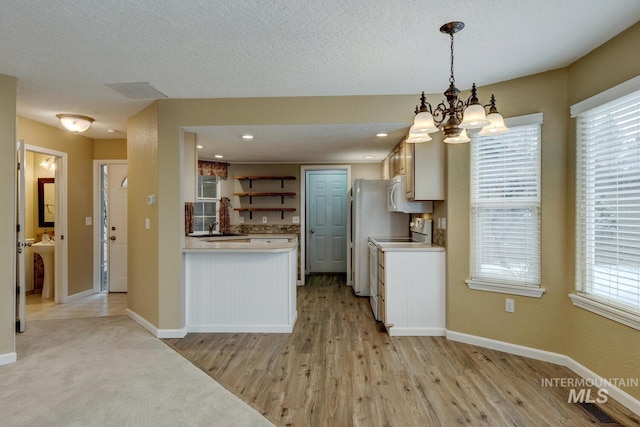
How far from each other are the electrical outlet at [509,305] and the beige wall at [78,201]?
5.48 metres

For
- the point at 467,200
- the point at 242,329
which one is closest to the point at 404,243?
the point at 467,200

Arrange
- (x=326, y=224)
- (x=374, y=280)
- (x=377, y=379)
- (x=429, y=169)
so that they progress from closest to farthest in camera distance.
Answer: (x=377, y=379) < (x=429, y=169) < (x=374, y=280) < (x=326, y=224)

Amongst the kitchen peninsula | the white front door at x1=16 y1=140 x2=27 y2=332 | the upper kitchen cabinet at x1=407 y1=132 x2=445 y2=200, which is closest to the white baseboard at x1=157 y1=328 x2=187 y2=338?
the kitchen peninsula

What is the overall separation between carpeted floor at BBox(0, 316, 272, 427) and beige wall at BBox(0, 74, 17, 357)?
337 mm

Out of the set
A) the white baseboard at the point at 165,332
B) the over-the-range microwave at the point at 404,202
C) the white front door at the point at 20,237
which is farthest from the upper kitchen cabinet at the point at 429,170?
the white front door at the point at 20,237

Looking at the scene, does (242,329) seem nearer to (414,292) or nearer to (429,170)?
(414,292)

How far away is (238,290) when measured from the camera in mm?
3660

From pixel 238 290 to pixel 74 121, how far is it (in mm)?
2717

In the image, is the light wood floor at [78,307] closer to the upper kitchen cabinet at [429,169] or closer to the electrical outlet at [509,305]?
the upper kitchen cabinet at [429,169]

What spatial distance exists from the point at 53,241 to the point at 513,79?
6.25m

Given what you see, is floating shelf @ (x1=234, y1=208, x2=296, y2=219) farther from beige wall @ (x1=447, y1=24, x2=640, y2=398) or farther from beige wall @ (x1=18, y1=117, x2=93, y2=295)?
beige wall @ (x1=447, y1=24, x2=640, y2=398)

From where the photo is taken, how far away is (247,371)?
274 centimetres

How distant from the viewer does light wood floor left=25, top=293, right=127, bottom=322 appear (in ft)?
13.9

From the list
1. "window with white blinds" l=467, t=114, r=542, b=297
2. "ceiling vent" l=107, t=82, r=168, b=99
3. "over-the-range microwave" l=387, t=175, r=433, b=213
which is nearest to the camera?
"window with white blinds" l=467, t=114, r=542, b=297
